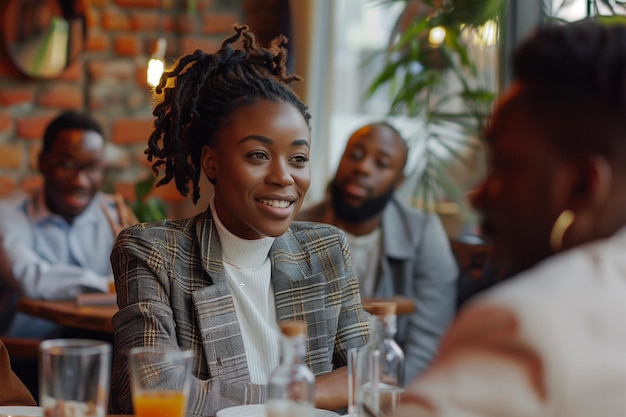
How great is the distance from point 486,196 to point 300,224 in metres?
1.14

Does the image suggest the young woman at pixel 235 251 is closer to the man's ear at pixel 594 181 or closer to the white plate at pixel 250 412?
the white plate at pixel 250 412

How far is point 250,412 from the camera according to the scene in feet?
5.36

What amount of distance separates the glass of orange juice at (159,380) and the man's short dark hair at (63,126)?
302 cm

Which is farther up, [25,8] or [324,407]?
[25,8]

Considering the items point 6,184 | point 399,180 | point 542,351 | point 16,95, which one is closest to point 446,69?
point 399,180

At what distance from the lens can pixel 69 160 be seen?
4.14 m

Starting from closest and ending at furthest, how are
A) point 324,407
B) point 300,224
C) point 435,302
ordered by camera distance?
1. point 324,407
2. point 300,224
3. point 435,302

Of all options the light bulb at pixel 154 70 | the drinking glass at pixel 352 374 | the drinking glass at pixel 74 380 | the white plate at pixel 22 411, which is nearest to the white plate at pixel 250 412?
the drinking glass at pixel 352 374

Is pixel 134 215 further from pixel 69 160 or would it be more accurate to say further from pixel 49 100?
pixel 49 100

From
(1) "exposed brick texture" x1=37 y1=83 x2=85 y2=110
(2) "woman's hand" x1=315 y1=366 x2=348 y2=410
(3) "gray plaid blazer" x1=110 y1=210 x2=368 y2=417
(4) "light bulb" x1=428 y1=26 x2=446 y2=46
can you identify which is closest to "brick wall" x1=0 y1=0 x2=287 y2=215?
(1) "exposed brick texture" x1=37 y1=83 x2=85 y2=110

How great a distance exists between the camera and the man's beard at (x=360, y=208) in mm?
3914

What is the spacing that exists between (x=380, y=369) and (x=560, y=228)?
46cm

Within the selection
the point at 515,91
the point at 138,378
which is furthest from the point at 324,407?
the point at 515,91

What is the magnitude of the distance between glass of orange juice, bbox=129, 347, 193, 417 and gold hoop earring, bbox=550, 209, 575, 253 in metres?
0.53
